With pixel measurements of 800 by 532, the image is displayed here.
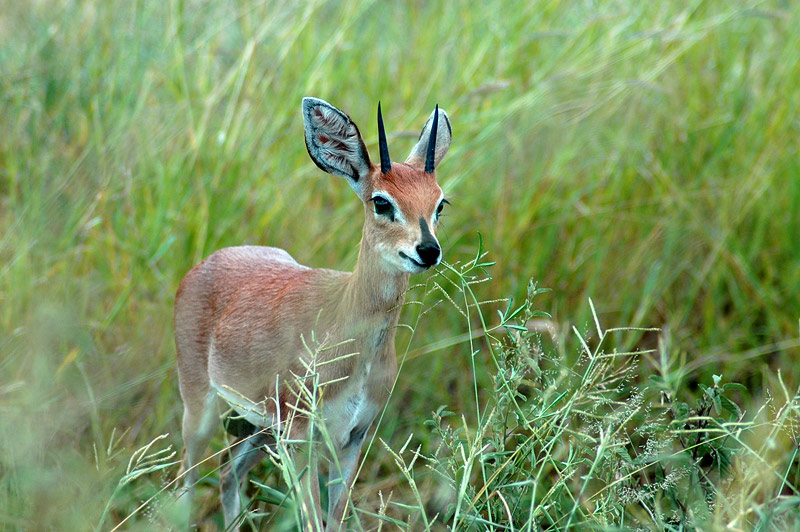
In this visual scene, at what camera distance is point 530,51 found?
564cm

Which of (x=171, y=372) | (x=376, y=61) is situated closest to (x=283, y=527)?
(x=171, y=372)

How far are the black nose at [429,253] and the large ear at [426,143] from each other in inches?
23.3

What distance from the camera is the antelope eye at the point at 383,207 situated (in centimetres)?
333

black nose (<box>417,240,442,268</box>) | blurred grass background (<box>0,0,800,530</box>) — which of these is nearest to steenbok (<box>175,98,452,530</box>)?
black nose (<box>417,240,442,268</box>)

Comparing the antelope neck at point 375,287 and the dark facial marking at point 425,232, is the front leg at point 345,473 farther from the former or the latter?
the dark facial marking at point 425,232

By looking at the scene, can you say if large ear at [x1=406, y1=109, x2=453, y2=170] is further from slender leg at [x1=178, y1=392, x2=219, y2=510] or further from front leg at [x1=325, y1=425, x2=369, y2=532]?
slender leg at [x1=178, y1=392, x2=219, y2=510]

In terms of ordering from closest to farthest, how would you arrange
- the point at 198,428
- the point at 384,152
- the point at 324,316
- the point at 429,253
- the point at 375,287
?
1. the point at 429,253
2. the point at 384,152
3. the point at 375,287
4. the point at 324,316
5. the point at 198,428

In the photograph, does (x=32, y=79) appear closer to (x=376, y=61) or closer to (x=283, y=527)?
(x=376, y=61)

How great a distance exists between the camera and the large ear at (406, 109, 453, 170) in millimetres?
3688

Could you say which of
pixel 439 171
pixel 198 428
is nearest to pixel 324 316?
pixel 198 428

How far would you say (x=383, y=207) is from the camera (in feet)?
11.0

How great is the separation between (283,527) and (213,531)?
66.6 inches

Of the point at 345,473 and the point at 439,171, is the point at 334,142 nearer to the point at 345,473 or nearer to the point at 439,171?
the point at 345,473

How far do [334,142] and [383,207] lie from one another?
0.33 meters
